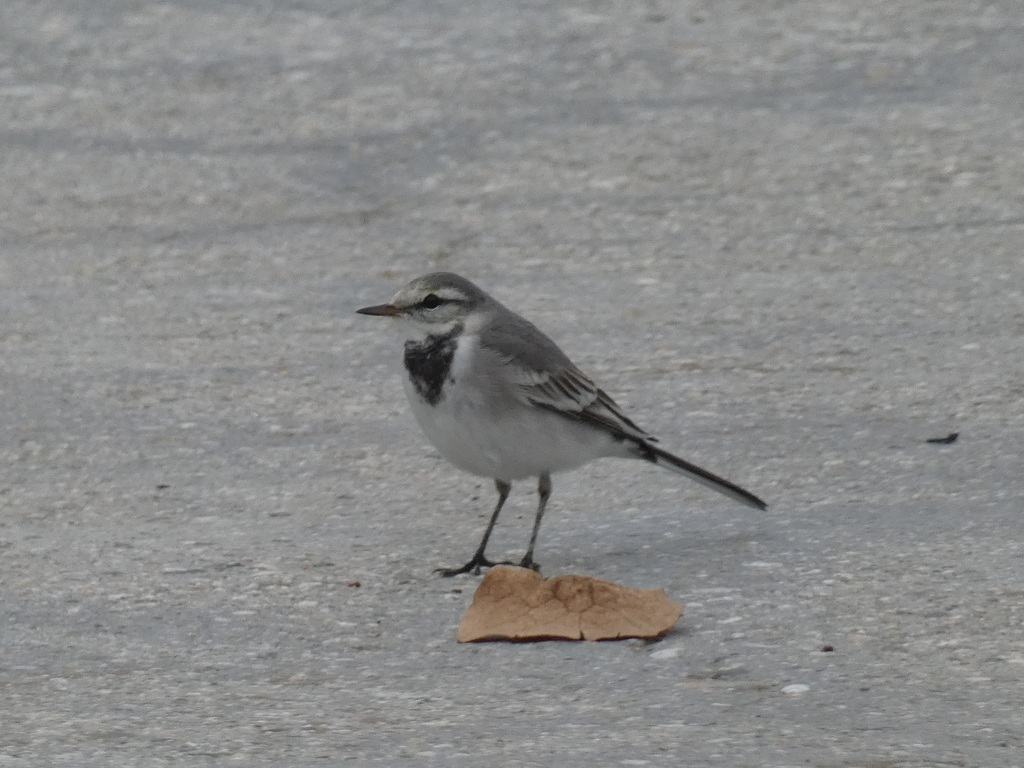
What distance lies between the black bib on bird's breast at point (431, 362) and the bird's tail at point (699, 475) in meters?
0.78

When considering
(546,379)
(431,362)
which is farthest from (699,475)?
(431,362)

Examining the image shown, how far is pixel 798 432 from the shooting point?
287 inches

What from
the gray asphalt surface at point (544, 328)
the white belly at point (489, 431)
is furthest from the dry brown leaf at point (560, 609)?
the white belly at point (489, 431)

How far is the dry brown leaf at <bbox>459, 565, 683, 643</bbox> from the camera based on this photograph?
210 inches

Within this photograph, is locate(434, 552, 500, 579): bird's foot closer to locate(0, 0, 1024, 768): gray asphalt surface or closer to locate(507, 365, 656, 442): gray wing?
locate(0, 0, 1024, 768): gray asphalt surface

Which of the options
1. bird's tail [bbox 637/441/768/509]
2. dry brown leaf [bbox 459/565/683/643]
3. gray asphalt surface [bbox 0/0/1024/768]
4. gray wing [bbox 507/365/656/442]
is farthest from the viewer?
bird's tail [bbox 637/441/768/509]

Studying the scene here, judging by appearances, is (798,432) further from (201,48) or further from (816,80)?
(201,48)

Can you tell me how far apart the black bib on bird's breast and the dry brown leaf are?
2.76 feet

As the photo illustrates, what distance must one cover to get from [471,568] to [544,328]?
2.67 meters

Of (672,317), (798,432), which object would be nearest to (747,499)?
(798,432)

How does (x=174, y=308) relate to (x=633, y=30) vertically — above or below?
below

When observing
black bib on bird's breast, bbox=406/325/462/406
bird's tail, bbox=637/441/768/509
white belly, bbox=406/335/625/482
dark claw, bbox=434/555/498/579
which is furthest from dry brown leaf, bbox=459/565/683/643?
bird's tail, bbox=637/441/768/509

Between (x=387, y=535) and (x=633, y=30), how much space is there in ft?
21.5

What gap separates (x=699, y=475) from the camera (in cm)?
637
